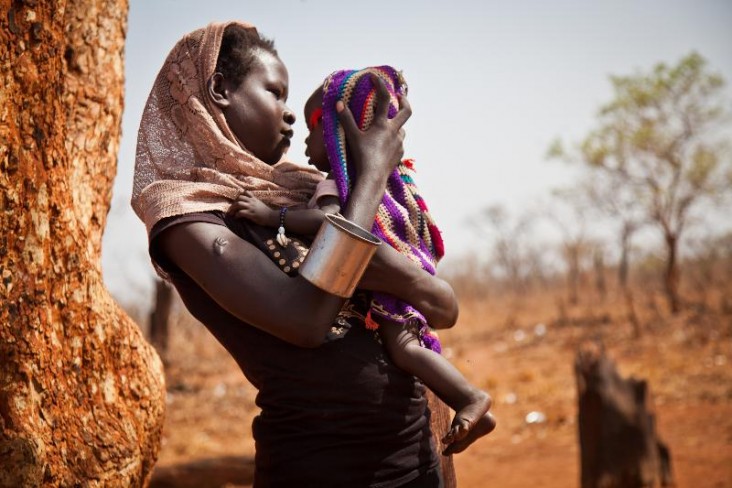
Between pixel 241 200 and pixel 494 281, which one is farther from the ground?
pixel 494 281

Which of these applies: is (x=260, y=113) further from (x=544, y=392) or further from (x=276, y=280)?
(x=544, y=392)

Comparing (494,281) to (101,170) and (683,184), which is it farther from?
(101,170)

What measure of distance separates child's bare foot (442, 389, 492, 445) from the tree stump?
5.42 metres

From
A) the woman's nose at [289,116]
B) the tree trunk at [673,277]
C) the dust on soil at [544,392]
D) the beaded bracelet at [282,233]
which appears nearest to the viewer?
the beaded bracelet at [282,233]

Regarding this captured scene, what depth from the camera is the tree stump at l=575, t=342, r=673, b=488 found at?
21.9 feet

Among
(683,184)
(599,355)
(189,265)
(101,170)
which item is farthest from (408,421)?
(683,184)

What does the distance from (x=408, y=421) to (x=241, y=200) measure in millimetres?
608

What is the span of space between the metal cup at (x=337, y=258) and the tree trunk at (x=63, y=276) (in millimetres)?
659

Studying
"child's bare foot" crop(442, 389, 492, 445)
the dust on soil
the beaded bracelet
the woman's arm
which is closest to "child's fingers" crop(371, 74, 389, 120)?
the beaded bracelet

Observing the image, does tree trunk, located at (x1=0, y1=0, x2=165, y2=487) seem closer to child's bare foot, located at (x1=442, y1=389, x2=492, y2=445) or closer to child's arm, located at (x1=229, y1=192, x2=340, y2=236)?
child's arm, located at (x1=229, y1=192, x2=340, y2=236)

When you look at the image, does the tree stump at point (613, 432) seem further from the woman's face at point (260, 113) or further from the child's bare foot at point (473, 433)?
the woman's face at point (260, 113)

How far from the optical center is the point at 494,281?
4891 cm

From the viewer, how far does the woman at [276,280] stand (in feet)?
4.99

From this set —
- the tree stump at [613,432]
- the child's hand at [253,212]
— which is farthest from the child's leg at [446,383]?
the tree stump at [613,432]
